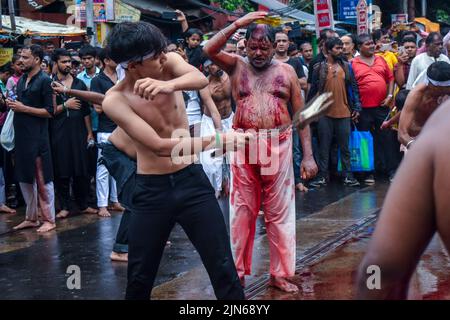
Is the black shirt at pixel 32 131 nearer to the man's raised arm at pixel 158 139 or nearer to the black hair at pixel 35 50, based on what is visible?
the black hair at pixel 35 50

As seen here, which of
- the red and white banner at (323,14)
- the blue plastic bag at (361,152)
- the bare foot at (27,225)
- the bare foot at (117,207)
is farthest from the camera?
the red and white banner at (323,14)

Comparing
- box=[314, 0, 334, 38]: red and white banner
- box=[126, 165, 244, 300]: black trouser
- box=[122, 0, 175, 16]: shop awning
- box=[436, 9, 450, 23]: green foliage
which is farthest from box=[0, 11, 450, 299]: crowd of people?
box=[436, 9, 450, 23]: green foliage

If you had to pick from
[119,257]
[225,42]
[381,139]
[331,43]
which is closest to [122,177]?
[119,257]

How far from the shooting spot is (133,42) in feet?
15.0

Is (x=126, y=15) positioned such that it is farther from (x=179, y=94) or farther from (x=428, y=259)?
(x=179, y=94)

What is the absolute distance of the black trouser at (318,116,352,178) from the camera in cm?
1209

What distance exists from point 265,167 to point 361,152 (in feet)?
21.2

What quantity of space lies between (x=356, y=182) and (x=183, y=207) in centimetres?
776

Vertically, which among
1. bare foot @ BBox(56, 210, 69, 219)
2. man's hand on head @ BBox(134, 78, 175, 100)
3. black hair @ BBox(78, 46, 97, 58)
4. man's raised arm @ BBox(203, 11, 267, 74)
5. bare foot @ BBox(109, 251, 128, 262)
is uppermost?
man's raised arm @ BBox(203, 11, 267, 74)

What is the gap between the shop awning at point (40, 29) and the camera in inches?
610

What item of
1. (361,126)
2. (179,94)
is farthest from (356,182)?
(179,94)

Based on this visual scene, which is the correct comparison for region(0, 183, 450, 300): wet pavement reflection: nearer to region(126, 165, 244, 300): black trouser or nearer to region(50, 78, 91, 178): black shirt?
region(50, 78, 91, 178): black shirt

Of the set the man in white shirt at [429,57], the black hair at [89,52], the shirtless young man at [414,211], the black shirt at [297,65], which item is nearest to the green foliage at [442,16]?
the man in white shirt at [429,57]

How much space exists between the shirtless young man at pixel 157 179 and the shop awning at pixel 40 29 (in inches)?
419
